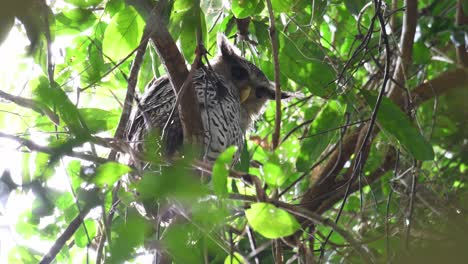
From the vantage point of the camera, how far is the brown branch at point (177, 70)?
1856 millimetres

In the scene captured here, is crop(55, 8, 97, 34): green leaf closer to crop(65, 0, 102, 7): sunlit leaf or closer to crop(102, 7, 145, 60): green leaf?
crop(65, 0, 102, 7): sunlit leaf

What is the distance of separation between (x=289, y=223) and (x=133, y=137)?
4.75 ft

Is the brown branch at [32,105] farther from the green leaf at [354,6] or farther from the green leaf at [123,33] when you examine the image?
the green leaf at [354,6]

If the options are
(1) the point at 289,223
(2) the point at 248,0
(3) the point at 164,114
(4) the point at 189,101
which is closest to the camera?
(1) the point at 289,223

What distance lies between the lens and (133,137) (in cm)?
272

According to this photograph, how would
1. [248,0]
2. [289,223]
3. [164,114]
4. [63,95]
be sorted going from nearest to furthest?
[63,95], [289,223], [248,0], [164,114]

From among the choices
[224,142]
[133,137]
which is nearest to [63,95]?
[133,137]

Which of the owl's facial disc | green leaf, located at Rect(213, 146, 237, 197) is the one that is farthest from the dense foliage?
the owl's facial disc

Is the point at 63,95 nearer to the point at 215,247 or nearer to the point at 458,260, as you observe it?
the point at 215,247

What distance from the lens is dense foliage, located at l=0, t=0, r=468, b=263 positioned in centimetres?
123

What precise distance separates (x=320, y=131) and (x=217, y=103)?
27.8 inches

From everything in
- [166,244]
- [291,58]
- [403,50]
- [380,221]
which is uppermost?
[403,50]

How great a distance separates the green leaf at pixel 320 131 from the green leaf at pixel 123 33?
0.82 meters

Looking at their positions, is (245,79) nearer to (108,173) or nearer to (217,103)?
(217,103)
